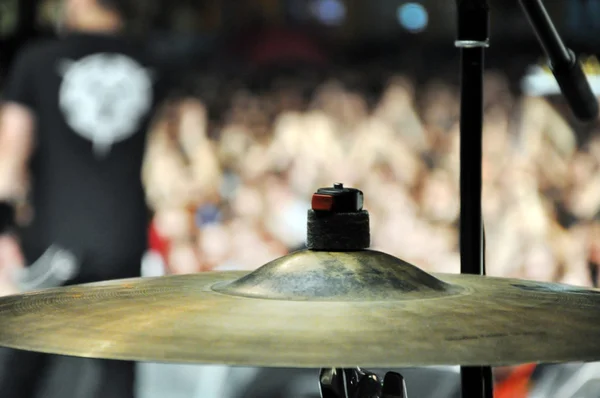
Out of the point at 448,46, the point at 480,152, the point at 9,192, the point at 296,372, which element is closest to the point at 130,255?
the point at 9,192

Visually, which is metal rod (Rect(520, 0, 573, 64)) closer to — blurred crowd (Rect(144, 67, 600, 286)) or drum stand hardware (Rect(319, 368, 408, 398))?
drum stand hardware (Rect(319, 368, 408, 398))

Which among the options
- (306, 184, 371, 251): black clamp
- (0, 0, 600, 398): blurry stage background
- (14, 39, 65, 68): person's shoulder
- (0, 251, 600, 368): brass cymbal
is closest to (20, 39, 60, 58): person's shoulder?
(14, 39, 65, 68): person's shoulder

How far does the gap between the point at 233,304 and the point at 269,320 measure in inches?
3.1

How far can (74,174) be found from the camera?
3115mm

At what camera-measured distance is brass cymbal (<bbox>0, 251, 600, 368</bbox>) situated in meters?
0.78

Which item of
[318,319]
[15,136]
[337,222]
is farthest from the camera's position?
[15,136]

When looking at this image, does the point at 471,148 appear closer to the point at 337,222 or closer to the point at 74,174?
the point at 337,222

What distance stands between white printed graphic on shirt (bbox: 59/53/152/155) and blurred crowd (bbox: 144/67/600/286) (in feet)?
0.31

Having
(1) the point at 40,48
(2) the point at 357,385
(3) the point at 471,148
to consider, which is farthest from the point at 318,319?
(1) the point at 40,48

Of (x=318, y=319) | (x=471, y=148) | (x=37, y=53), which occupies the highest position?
(x=37, y=53)

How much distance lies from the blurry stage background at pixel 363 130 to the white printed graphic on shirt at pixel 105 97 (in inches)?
4.0

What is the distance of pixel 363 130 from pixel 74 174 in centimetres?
89

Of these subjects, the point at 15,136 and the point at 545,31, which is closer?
the point at 545,31

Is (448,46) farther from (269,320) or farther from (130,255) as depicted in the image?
(269,320)
